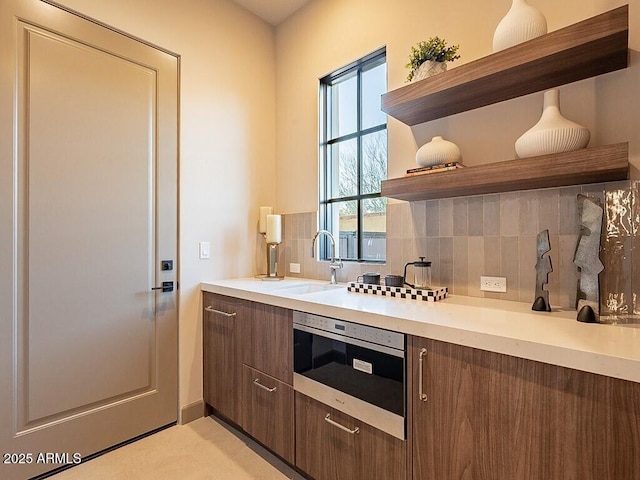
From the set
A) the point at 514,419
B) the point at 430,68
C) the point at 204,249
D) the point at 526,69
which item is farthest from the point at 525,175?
the point at 204,249

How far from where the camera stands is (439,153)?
165 cm

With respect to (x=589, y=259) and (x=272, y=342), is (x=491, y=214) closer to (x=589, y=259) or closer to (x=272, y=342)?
(x=589, y=259)

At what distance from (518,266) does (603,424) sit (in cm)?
84

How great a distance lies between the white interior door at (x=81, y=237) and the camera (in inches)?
65.5

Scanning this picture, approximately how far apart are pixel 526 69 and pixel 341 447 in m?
1.76

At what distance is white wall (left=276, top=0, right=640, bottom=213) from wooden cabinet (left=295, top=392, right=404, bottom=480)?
1390mm

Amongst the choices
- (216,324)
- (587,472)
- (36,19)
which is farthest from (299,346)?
(36,19)

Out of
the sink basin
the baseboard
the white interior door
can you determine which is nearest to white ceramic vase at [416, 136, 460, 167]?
the sink basin

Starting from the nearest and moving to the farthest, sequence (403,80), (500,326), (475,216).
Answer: (500,326), (475,216), (403,80)

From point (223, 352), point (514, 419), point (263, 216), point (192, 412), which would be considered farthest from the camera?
point (263, 216)

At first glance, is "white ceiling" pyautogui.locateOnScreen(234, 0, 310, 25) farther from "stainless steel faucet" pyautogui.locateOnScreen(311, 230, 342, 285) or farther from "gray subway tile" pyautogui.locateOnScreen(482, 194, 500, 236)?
"gray subway tile" pyautogui.locateOnScreen(482, 194, 500, 236)

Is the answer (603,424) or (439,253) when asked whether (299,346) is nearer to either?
(439,253)

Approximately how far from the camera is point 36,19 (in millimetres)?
1716

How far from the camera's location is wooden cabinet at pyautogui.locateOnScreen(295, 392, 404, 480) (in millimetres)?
1270
